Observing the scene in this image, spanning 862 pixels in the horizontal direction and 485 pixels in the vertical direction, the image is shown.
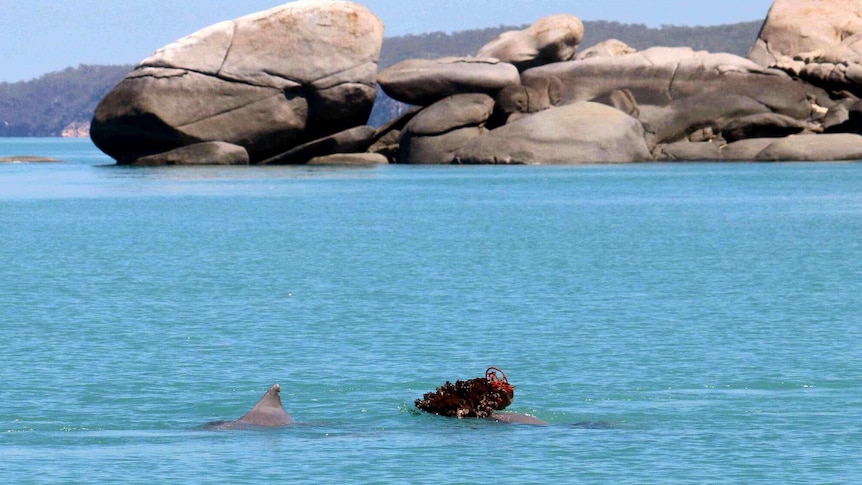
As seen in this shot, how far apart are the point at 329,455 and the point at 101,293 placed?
1141 centimetres

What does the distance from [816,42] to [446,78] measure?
1722cm

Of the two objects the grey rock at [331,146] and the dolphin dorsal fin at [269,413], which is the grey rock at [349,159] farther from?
the dolphin dorsal fin at [269,413]

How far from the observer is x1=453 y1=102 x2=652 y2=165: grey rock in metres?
58.2

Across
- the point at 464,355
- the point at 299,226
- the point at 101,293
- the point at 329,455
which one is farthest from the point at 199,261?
the point at 329,455

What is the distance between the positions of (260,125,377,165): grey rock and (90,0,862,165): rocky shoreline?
99mm

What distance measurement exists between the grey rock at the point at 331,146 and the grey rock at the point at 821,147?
1582 centimetres

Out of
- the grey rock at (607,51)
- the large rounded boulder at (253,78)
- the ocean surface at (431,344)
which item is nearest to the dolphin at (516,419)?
the ocean surface at (431,344)

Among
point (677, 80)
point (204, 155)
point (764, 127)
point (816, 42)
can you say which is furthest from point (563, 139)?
point (816, 42)

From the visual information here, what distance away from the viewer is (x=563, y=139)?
58.4 m

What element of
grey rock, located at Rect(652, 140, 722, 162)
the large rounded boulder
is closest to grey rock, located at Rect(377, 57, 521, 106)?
the large rounded boulder

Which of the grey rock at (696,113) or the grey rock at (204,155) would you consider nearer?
the grey rock at (204,155)

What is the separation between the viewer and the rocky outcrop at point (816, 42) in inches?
2500

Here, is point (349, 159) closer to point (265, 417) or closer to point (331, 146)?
point (331, 146)

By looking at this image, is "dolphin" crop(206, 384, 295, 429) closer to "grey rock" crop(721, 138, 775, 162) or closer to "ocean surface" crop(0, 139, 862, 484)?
"ocean surface" crop(0, 139, 862, 484)
